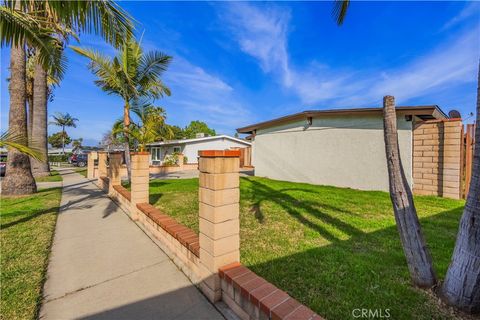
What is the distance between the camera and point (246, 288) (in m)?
2.06

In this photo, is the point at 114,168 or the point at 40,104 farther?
the point at 40,104

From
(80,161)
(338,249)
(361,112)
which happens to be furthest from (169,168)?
(80,161)

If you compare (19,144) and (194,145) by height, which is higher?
(194,145)

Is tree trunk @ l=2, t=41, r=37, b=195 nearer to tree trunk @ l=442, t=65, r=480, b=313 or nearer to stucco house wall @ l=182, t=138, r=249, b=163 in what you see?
tree trunk @ l=442, t=65, r=480, b=313

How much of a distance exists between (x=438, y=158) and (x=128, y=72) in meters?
11.2

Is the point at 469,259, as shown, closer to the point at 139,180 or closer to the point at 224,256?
the point at 224,256

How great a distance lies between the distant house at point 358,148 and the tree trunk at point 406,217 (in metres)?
6.70

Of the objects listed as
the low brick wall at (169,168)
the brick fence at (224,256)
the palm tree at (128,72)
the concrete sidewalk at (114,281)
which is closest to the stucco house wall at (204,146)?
the low brick wall at (169,168)

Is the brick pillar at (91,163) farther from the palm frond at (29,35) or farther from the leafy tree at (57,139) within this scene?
the leafy tree at (57,139)

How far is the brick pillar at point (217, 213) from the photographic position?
7.61 ft

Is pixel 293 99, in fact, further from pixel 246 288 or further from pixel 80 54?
pixel 246 288

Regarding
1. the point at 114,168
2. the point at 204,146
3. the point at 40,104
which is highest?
the point at 40,104

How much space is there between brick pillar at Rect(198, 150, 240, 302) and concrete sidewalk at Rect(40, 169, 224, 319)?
367 millimetres

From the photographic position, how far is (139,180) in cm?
517
